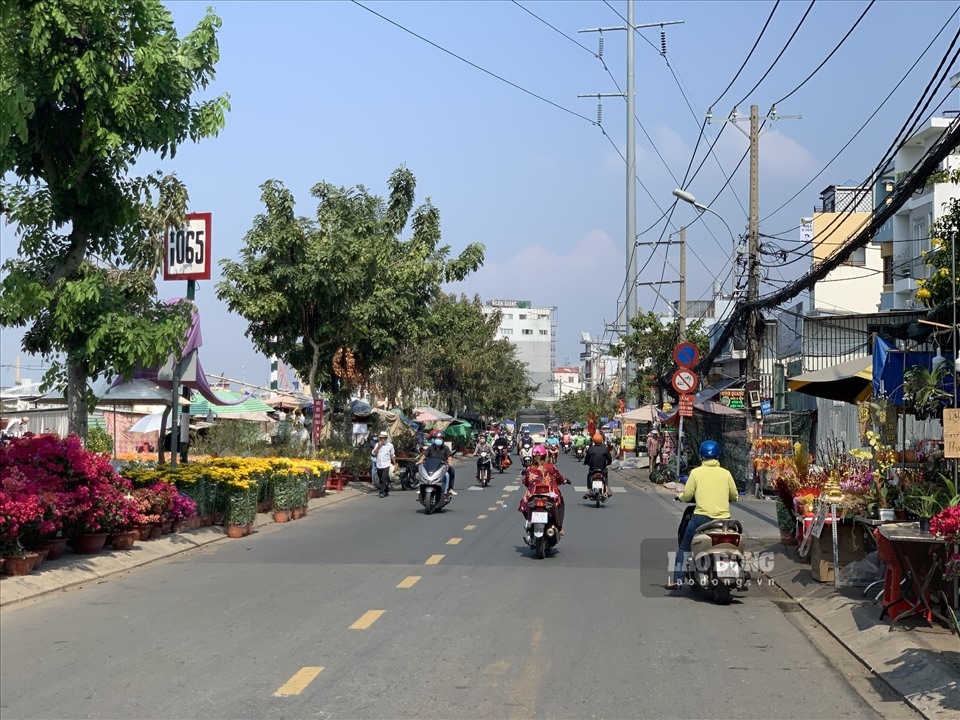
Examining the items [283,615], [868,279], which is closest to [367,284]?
[283,615]

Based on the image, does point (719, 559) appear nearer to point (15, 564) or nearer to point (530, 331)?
point (15, 564)

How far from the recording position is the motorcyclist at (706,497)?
1145cm

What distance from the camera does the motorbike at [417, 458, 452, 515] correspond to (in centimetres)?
2256

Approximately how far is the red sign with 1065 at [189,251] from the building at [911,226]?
29194 millimetres

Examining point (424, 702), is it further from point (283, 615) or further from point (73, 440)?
point (73, 440)

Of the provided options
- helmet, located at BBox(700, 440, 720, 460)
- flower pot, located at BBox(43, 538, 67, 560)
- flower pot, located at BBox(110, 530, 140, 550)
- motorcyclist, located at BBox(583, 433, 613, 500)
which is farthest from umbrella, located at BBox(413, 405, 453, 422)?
helmet, located at BBox(700, 440, 720, 460)

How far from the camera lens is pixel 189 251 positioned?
→ 16547 millimetres

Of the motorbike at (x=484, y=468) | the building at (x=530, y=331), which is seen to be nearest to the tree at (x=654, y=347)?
the motorbike at (x=484, y=468)

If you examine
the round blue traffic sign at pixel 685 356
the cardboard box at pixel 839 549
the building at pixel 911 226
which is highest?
the building at pixel 911 226

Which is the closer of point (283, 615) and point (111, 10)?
point (283, 615)

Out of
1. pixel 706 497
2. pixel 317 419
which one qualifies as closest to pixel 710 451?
pixel 706 497

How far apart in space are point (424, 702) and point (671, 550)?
9.47m

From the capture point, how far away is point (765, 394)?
4794 centimetres

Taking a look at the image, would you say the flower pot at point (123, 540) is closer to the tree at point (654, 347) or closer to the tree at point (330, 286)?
the tree at point (330, 286)
